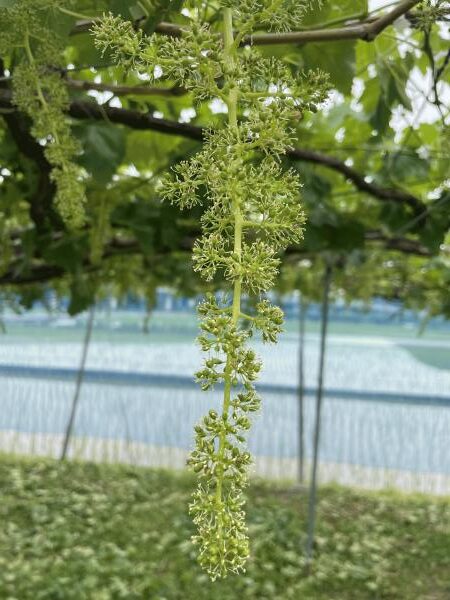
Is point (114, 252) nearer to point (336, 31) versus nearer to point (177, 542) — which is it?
point (177, 542)

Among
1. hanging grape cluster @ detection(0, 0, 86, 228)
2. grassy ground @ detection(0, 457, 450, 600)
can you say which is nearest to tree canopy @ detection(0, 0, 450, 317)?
hanging grape cluster @ detection(0, 0, 86, 228)

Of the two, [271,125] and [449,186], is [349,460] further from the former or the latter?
[271,125]

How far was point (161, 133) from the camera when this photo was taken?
1.74 m

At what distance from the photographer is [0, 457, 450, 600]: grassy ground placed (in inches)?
128

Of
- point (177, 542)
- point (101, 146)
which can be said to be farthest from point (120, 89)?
point (177, 542)

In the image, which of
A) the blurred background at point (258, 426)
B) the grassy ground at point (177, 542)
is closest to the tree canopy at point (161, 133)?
the grassy ground at point (177, 542)


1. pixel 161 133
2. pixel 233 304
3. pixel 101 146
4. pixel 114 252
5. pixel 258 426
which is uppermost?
pixel 161 133

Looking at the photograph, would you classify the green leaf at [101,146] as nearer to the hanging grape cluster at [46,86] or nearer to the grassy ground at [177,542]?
the hanging grape cluster at [46,86]

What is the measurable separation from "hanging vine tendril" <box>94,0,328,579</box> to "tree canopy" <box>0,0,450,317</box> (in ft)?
0.10

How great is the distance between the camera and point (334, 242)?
257cm

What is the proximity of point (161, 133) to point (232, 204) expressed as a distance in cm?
136

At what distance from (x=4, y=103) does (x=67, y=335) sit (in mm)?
11122

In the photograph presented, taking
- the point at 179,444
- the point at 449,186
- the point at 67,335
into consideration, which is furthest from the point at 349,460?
the point at 67,335

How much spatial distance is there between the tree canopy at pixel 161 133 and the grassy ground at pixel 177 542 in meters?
1.26
